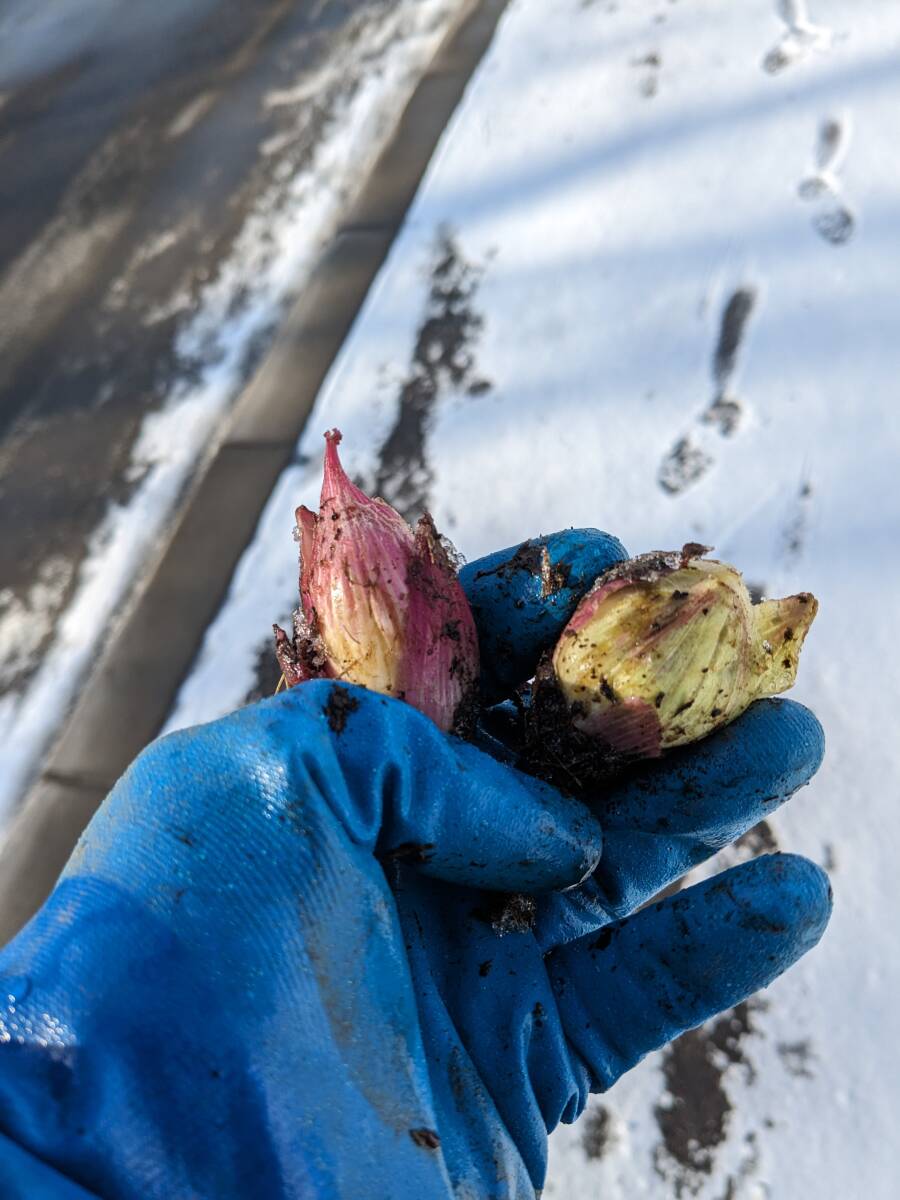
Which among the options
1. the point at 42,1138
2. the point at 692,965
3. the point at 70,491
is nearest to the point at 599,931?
the point at 692,965

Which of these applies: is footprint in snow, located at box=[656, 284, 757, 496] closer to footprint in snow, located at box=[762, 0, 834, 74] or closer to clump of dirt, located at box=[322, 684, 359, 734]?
footprint in snow, located at box=[762, 0, 834, 74]

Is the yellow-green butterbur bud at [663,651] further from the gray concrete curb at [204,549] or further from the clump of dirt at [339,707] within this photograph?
the gray concrete curb at [204,549]

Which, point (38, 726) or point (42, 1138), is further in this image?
point (38, 726)

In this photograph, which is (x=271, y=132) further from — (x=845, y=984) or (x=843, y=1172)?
(x=843, y=1172)

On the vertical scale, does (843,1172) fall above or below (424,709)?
below

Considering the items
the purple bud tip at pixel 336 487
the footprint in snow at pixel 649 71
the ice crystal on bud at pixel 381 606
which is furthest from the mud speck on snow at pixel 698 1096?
the footprint in snow at pixel 649 71

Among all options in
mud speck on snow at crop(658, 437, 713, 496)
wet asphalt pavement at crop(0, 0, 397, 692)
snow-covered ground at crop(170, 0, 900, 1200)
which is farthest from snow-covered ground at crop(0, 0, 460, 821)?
mud speck on snow at crop(658, 437, 713, 496)
